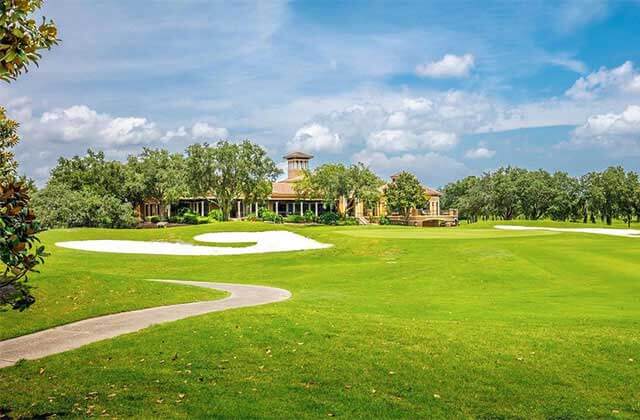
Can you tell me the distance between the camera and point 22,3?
5559mm

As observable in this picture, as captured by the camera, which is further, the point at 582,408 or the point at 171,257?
the point at 171,257

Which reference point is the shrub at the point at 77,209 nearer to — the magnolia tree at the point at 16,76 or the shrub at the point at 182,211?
the shrub at the point at 182,211

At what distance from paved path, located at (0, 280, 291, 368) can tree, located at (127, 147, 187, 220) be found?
65115 mm

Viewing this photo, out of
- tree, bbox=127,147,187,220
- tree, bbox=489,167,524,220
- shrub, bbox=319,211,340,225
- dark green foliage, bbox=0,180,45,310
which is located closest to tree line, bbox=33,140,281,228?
tree, bbox=127,147,187,220

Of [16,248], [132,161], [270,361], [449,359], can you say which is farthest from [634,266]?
[132,161]

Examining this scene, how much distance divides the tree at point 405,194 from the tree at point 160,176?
3097 cm

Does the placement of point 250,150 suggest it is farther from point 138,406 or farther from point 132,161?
point 138,406

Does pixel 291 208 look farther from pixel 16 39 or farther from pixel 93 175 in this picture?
pixel 16 39

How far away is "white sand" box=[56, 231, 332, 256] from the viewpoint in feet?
125

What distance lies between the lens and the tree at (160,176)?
81.6m

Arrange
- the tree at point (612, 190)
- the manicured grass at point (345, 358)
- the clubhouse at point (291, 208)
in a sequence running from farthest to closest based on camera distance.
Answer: the tree at point (612, 190) < the clubhouse at point (291, 208) < the manicured grass at point (345, 358)

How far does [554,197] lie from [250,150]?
52.0 m

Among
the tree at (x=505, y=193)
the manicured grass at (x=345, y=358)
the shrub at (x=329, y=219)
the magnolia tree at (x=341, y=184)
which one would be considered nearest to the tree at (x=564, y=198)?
the tree at (x=505, y=193)

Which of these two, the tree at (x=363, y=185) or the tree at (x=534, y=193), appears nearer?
the tree at (x=363, y=185)
